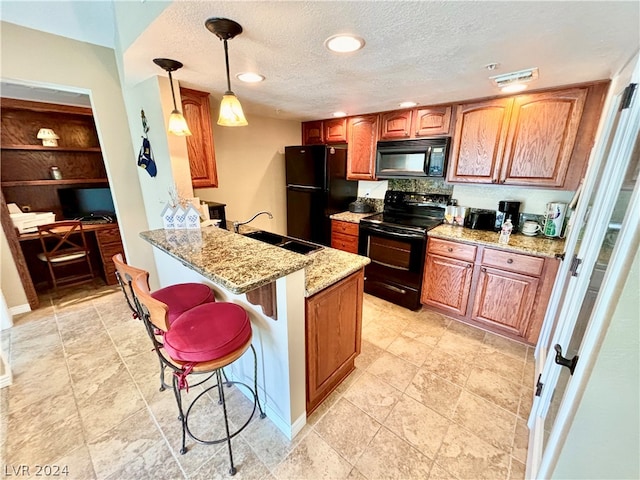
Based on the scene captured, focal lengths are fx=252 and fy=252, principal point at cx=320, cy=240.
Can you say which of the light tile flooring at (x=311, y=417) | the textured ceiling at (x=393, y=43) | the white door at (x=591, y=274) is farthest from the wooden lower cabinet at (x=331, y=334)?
the textured ceiling at (x=393, y=43)

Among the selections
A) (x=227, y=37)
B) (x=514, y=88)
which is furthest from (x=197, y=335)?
(x=514, y=88)

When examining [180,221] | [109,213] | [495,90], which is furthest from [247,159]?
[495,90]

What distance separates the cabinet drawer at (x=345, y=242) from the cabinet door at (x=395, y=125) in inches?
49.2

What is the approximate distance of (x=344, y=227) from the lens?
322 cm

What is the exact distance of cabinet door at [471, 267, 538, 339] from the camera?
7.02ft

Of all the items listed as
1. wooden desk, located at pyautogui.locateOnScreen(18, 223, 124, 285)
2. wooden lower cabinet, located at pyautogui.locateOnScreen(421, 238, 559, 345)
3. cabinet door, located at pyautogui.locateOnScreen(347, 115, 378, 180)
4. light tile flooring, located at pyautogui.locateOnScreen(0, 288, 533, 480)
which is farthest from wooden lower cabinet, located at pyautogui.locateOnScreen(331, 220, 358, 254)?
wooden desk, located at pyautogui.locateOnScreen(18, 223, 124, 285)

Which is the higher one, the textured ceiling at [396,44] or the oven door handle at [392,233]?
the textured ceiling at [396,44]

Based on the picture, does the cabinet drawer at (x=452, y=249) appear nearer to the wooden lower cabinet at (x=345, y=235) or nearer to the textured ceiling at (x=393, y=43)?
the wooden lower cabinet at (x=345, y=235)

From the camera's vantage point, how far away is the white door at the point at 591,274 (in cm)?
85

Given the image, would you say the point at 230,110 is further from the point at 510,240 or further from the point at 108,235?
the point at 108,235

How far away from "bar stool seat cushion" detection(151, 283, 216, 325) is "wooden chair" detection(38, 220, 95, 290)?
2.30m

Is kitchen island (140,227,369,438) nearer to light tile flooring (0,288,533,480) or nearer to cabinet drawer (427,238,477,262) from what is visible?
light tile flooring (0,288,533,480)

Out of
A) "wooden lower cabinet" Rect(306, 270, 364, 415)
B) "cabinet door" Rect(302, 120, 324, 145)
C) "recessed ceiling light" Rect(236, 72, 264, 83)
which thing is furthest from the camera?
"cabinet door" Rect(302, 120, 324, 145)

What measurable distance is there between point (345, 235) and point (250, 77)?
1988 mm
